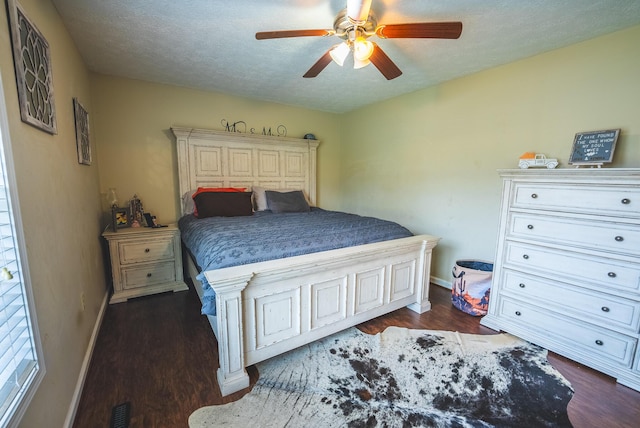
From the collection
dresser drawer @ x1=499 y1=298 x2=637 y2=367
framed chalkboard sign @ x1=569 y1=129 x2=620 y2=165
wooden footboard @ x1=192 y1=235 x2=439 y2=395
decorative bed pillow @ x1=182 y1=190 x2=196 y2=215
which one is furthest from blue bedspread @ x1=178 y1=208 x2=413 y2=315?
framed chalkboard sign @ x1=569 y1=129 x2=620 y2=165

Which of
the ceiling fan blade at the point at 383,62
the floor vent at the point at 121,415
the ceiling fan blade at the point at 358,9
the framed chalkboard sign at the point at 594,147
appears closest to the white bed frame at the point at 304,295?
the floor vent at the point at 121,415

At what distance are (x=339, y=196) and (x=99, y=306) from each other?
3.43m

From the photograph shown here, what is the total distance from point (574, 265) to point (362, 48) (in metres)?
2.07

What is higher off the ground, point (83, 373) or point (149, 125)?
point (149, 125)

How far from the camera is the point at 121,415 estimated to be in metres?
1.40

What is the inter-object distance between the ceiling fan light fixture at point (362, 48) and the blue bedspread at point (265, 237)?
4.24 ft

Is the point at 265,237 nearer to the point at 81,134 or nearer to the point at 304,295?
the point at 304,295

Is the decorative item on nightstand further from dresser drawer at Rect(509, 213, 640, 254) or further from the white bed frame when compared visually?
dresser drawer at Rect(509, 213, 640, 254)

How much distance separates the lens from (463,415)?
1.44 meters

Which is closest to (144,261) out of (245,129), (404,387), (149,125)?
(149,125)

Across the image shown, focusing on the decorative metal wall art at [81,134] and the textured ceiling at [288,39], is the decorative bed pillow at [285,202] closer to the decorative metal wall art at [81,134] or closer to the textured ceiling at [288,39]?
A: the textured ceiling at [288,39]

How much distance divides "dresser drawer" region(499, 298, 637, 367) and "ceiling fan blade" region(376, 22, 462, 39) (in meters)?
2.02

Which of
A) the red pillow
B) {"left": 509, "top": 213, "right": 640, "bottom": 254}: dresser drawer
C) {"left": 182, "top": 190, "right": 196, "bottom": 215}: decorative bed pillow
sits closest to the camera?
{"left": 509, "top": 213, "right": 640, "bottom": 254}: dresser drawer

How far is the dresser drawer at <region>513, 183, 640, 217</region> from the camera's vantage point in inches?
64.2
